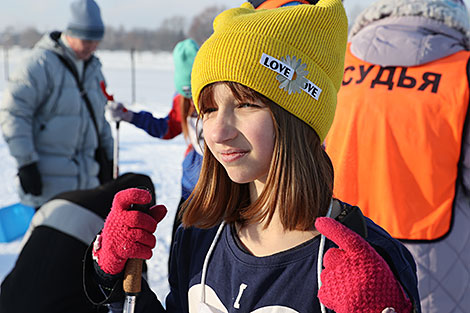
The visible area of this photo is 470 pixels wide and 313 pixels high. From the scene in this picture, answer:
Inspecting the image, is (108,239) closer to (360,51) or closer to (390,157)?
(390,157)

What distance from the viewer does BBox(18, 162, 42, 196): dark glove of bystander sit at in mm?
3338

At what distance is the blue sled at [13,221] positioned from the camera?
376cm

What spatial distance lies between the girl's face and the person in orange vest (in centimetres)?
84

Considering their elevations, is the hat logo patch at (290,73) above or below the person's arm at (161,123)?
above

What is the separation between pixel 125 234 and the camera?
116 cm

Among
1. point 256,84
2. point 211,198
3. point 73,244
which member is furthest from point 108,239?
point 73,244

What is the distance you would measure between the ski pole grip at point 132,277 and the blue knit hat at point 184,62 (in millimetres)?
2390

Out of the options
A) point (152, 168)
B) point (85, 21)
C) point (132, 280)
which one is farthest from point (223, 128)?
point (152, 168)

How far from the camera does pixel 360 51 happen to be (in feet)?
6.47

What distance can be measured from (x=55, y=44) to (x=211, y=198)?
2.69 metres

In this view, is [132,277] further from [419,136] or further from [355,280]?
[419,136]

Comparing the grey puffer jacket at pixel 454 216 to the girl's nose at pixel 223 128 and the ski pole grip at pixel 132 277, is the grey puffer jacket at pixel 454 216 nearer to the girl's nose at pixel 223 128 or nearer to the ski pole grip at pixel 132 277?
the girl's nose at pixel 223 128

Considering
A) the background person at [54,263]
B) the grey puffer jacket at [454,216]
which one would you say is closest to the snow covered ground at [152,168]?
the background person at [54,263]

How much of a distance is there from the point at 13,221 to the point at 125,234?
317cm
